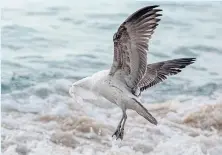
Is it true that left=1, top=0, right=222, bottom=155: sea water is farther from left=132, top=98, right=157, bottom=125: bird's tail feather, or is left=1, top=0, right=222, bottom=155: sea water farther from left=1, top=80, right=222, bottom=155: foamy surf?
left=132, top=98, right=157, bottom=125: bird's tail feather

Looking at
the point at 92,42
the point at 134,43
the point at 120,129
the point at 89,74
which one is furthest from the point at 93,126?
the point at 134,43

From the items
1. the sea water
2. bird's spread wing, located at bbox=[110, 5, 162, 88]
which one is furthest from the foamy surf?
bird's spread wing, located at bbox=[110, 5, 162, 88]

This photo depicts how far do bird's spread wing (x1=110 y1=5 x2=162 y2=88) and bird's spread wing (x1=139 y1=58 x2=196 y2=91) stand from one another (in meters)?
0.10

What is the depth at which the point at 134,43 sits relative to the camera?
228 centimetres

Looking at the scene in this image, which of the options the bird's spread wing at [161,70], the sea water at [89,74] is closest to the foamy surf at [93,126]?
the sea water at [89,74]

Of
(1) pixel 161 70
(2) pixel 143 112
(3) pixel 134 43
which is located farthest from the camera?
(1) pixel 161 70

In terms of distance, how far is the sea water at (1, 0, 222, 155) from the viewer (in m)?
2.62

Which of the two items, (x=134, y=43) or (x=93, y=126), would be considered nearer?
(x=134, y=43)

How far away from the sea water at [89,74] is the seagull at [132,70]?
46mm

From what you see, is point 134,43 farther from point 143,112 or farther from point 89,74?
point 89,74

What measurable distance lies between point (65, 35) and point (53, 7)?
0.14 m

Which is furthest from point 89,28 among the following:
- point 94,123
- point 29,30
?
point 94,123

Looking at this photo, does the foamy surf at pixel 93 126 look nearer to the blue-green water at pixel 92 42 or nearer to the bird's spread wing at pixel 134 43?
the blue-green water at pixel 92 42

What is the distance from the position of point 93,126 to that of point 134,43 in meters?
0.54
